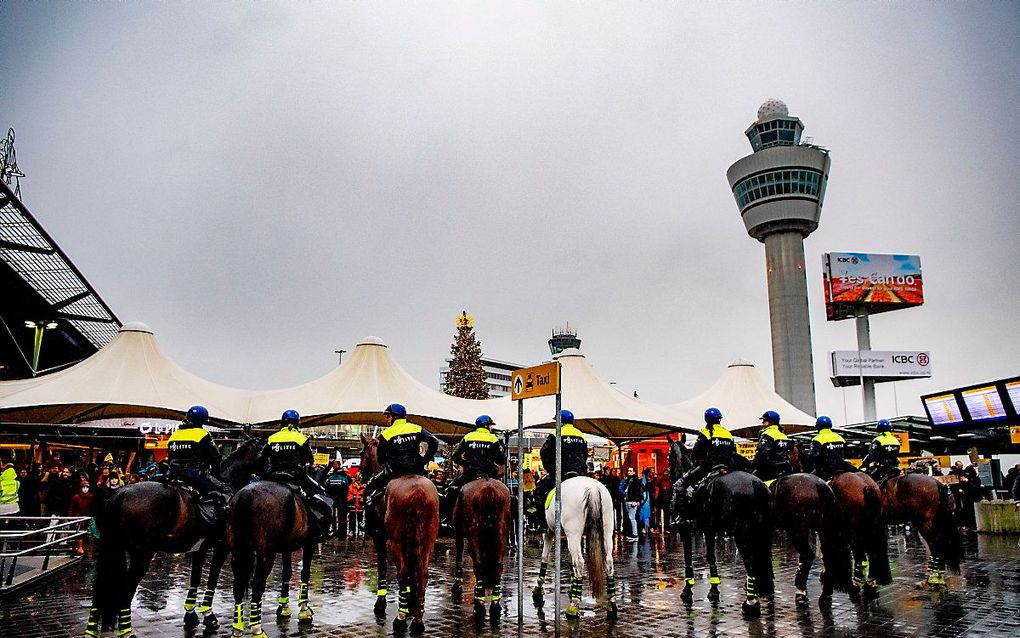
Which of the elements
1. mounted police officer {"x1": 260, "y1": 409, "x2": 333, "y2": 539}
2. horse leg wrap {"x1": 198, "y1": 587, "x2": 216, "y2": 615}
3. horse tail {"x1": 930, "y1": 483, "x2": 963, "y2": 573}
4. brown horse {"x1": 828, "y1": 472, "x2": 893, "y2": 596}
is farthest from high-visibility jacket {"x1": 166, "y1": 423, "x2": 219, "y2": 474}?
horse tail {"x1": 930, "y1": 483, "x2": 963, "y2": 573}

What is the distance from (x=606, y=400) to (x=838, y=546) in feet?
38.2

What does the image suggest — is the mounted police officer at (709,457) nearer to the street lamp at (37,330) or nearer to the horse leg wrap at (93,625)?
the horse leg wrap at (93,625)

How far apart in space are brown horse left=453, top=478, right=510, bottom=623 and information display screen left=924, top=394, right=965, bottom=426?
1784 cm

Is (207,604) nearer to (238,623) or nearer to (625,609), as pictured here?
(238,623)

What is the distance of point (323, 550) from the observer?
17.6m

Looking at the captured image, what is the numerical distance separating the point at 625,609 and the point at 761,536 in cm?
213

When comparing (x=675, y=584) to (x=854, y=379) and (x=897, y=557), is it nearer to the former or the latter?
(x=897, y=557)

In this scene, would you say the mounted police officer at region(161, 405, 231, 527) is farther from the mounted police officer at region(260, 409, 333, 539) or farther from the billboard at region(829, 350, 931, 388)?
the billboard at region(829, 350, 931, 388)

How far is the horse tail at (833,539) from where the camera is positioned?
10.0 metres

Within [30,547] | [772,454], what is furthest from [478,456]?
[30,547]

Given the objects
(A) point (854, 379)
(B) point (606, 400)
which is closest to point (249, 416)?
(B) point (606, 400)

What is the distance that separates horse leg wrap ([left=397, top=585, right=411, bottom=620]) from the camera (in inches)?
339

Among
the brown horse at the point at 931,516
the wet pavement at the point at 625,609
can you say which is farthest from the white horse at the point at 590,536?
the brown horse at the point at 931,516

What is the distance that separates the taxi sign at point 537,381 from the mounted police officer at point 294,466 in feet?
9.30
